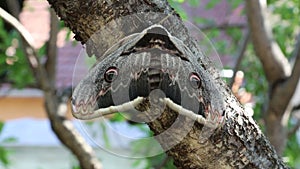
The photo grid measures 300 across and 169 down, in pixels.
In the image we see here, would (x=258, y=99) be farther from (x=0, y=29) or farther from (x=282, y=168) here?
(x=282, y=168)

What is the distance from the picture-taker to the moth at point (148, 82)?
1.01 meters

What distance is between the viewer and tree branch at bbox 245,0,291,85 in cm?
280

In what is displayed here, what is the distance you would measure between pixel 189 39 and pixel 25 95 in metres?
4.65

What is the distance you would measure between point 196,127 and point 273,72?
1.64 metres

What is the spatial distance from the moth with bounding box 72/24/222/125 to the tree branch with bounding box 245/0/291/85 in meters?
1.70

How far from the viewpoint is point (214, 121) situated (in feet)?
3.62

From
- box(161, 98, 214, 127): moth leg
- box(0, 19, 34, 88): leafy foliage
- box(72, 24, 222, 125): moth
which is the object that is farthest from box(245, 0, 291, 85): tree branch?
box(161, 98, 214, 127): moth leg

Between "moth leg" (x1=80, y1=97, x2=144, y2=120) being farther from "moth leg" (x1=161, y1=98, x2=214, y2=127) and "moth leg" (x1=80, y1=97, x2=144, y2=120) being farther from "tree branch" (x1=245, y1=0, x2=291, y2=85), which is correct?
"tree branch" (x1=245, y1=0, x2=291, y2=85)

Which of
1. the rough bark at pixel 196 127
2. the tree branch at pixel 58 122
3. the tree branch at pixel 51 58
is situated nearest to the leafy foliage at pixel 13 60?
the tree branch at pixel 51 58

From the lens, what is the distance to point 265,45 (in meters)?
2.80

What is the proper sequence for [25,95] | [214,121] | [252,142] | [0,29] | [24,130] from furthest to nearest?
[24,130], [25,95], [0,29], [252,142], [214,121]

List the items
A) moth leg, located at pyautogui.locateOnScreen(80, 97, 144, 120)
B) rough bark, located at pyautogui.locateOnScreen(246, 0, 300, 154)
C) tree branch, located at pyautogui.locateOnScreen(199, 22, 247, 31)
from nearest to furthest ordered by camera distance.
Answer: moth leg, located at pyautogui.locateOnScreen(80, 97, 144, 120) → rough bark, located at pyautogui.locateOnScreen(246, 0, 300, 154) → tree branch, located at pyautogui.locateOnScreen(199, 22, 247, 31)

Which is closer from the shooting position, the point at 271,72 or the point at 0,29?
the point at 271,72

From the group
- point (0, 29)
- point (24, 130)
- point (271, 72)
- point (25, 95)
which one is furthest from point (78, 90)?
point (24, 130)
